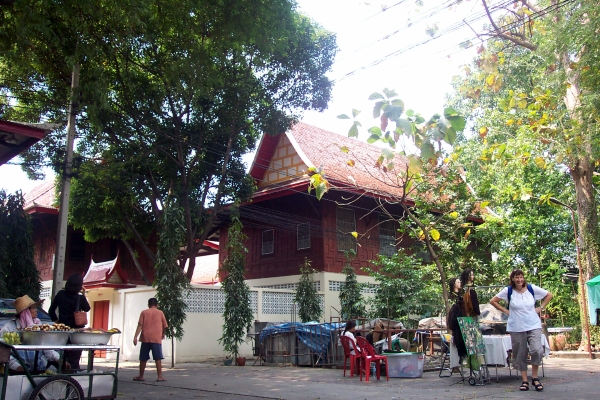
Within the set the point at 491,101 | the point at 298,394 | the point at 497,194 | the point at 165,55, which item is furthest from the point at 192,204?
the point at 491,101

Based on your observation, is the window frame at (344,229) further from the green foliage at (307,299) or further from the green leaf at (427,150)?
the green leaf at (427,150)

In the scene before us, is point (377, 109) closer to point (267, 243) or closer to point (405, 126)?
point (405, 126)

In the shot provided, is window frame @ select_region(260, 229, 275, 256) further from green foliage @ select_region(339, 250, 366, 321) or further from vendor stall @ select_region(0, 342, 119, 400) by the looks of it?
vendor stall @ select_region(0, 342, 119, 400)

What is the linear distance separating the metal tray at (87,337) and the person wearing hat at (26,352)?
1.56ft

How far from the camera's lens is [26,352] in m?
6.34

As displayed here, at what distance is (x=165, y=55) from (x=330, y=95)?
546 cm

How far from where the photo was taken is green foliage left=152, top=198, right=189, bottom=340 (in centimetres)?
1430

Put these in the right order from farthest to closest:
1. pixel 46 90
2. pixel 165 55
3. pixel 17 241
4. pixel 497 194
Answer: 1. pixel 497 194
2. pixel 46 90
3. pixel 165 55
4. pixel 17 241

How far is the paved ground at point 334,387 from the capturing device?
7484 millimetres

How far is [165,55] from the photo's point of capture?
15.0 metres

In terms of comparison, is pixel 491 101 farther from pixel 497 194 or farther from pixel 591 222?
pixel 591 222

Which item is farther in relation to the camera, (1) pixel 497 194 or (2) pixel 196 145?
(1) pixel 497 194

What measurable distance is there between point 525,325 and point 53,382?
587cm

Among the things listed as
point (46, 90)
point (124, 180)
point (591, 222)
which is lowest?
point (591, 222)
